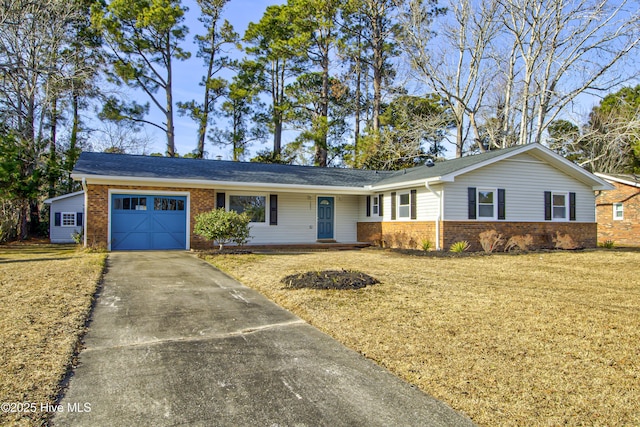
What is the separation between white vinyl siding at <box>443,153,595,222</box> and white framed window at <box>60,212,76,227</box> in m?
18.6

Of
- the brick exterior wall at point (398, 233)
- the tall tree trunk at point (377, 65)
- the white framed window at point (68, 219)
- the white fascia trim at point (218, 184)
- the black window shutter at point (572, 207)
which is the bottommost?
the brick exterior wall at point (398, 233)

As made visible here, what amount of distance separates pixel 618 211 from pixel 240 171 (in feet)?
64.4

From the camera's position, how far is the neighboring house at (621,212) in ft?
68.9

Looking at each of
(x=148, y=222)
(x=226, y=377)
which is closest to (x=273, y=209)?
(x=148, y=222)

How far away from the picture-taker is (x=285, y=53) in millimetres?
27891

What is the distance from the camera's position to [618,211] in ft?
72.0

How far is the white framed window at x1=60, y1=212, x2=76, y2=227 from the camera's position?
21.3 meters

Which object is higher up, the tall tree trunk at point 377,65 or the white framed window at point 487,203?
the tall tree trunk at point 377,65

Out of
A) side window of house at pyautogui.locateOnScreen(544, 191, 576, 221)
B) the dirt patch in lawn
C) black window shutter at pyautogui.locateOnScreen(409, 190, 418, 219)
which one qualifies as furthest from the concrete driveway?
side window of house at pyautogui.locateOnScreen(544, 191, 576, 221)

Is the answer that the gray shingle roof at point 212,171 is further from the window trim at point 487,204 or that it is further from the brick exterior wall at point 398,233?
the window trim at point 487,204

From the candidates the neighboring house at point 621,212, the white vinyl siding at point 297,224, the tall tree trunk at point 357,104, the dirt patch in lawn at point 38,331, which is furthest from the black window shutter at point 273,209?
the neighboring house at point 621,212

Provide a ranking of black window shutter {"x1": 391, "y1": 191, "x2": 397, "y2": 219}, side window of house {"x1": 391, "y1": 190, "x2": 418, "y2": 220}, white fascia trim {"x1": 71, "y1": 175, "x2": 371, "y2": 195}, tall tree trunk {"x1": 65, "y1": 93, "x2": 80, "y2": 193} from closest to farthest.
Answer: white fascia trim {"x1": 71, "y1": 175, "x2": 371, "y2": 195} → side window of house {"x1": 391, "y1": 190, "x2": 418, "y2": 220} → black window shutter {"x1": 391, "y1": 191, "x2": 397, "y2": 219} → tall tree trunk {"x1": 65, "y1": 93, "x2": 80, "y2": 193}

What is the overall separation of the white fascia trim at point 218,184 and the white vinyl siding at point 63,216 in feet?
31.9

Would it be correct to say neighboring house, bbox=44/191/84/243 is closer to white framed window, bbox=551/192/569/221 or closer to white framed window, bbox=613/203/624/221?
white framed window, bbox=551/192/569/221
